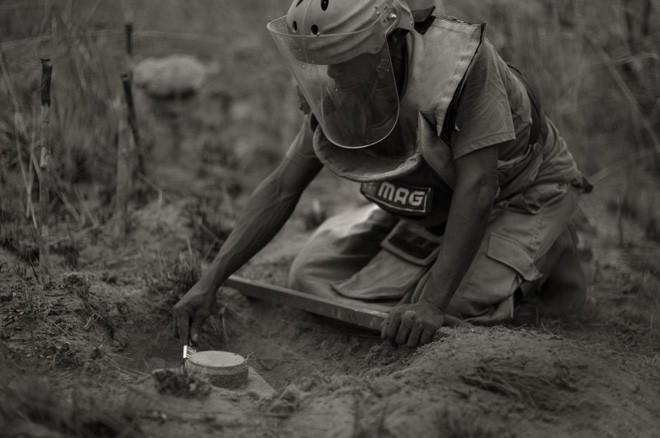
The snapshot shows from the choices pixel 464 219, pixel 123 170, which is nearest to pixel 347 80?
pixel 464 219

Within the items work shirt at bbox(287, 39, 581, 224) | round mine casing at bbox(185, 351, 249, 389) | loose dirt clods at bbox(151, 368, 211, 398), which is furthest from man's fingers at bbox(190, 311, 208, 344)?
work shirt at bbox(287, 39, 581, 224)

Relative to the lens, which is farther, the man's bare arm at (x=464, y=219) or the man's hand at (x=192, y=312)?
the man's hand at (x=192, y=312)

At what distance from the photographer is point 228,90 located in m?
6.55

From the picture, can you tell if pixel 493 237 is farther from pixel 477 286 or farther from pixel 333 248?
pixel 333 248

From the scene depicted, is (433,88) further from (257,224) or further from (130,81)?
(130,81)

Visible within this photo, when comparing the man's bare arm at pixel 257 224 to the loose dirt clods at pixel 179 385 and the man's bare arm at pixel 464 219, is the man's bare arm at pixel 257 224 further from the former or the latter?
the man's bare arm at pixel 464 219

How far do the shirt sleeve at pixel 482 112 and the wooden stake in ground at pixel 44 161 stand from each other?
Result: 5.14 ft

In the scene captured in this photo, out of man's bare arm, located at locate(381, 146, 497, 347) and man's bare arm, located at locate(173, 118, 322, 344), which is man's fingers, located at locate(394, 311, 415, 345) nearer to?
man's bare arm, located at locate(381, 146, 497, 347)

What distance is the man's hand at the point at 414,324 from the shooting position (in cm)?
287

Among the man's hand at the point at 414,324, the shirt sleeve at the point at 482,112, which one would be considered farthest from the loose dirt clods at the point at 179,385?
the shirt sleeve at the point at 482,112

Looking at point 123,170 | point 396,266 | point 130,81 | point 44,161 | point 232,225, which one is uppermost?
point 130,81

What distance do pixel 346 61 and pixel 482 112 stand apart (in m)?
0.48

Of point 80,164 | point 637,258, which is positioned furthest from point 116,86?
point 637,258

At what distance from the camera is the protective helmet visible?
2795 mm
